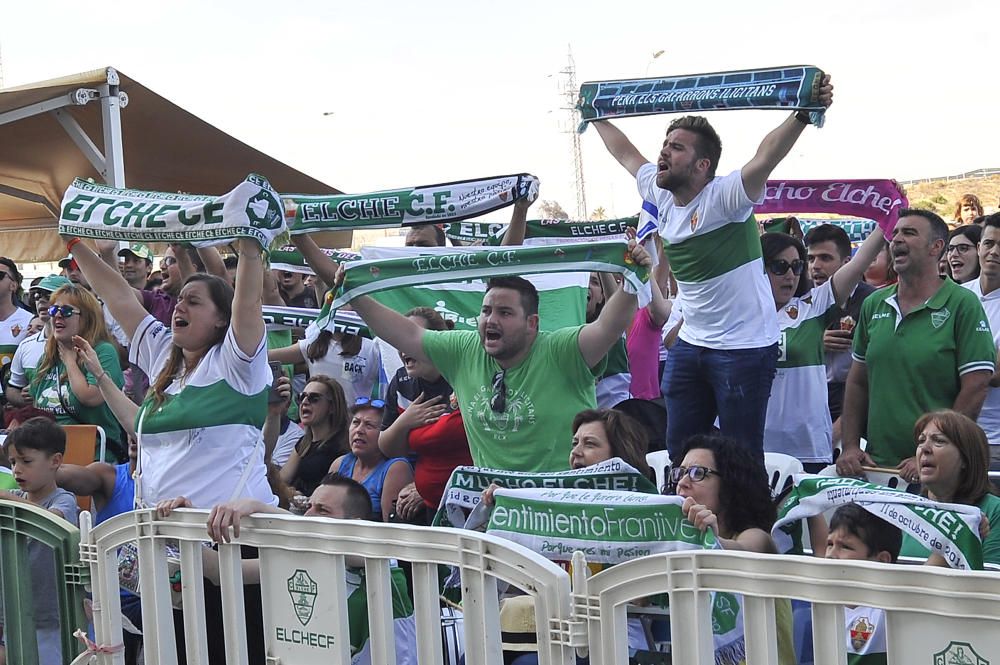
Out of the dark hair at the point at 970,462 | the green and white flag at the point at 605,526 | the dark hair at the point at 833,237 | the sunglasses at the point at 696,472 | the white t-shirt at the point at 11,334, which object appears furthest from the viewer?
the white t-shirt at the point at 11,334

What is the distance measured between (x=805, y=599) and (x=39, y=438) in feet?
14.5

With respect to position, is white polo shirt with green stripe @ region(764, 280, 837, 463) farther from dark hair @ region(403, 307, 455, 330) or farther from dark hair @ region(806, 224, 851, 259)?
dark hair @ region(403, 307, 455, 330)

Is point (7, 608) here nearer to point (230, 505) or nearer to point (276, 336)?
point (230, 505)

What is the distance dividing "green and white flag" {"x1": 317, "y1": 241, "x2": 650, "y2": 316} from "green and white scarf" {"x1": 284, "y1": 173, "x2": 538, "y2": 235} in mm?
466

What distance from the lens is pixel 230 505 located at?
13.2 ft

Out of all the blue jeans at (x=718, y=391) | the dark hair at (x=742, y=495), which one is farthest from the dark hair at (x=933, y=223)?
the dark hair at (x=742, y=495)

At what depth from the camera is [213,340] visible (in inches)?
194

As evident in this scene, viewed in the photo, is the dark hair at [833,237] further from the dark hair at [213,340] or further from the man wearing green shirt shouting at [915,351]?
the dark hair at [213,340]

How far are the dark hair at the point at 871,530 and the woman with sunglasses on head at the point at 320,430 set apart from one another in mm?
3394

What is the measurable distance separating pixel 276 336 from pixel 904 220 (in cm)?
449

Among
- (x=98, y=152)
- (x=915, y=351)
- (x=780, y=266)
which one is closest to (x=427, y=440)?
(x=780, y=266)

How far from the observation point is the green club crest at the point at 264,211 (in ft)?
16.0

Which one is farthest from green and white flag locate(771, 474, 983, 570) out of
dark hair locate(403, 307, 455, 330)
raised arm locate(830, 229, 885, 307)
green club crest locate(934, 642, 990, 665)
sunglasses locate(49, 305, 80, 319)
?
sunglasses locate(49, 305, 80, 319)

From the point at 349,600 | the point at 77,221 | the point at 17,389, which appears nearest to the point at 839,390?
the point at 349,600
